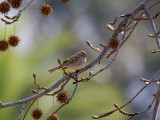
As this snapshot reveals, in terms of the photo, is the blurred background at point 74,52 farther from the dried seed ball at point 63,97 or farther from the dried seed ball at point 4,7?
the dried seed ball at point 4,7

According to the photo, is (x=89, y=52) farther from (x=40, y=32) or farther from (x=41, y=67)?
(x=41, y=67)

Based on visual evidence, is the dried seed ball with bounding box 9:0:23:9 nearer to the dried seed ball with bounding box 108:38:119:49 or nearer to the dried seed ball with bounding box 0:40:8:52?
the dried seed ball with bounding box 0:40:8:52

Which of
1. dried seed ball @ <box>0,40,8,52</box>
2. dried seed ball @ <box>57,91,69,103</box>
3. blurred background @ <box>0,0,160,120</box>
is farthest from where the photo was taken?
blurred background @ <box>0,0,160,120</box>

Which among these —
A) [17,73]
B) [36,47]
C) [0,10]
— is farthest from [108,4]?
[0,10]

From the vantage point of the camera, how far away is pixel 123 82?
753 inches

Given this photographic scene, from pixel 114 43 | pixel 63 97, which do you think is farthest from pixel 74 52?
pixel 63 97

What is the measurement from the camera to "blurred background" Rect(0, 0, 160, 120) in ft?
29.7

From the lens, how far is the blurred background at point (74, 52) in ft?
29.7

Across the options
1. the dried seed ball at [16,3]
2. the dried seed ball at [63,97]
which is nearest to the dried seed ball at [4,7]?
the dried seed ball at [16,3]

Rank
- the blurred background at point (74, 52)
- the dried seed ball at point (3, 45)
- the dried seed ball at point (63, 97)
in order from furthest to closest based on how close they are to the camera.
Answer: the blurred background at point (74, 52) → the dried seed ball at point (3, 45) → the dried seed ball at point (63, 97)

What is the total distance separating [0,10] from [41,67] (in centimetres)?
548

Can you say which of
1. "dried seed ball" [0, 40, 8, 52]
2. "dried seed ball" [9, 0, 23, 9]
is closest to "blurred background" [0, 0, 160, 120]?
"dried seed ball" [0, 40, 8, 52]

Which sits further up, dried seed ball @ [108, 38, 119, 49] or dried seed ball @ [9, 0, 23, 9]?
dried seed ball @ [9, 0, 23, 9]

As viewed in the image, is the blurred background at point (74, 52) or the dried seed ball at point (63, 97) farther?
the blurred background at point (74, 52)
